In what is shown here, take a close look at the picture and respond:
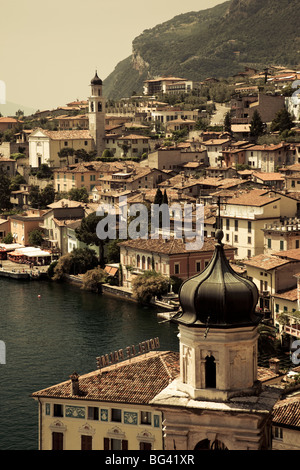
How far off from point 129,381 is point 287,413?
12.6 feet

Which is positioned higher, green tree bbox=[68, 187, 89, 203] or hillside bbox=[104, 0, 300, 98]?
hillside bbox=[104, 0, 300, 98]

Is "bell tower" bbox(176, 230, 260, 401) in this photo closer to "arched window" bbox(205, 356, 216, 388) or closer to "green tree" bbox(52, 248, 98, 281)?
"arched window" bbox(205, 356, 216, 388)

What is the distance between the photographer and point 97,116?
299ft

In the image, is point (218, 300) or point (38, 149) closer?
point (218, 300)

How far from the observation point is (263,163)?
70.9m

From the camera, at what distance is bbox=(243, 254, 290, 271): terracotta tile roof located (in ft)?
135

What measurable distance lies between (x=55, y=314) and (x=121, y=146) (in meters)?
43.7

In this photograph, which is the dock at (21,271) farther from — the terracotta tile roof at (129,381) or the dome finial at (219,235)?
the dome finial at (219,235)

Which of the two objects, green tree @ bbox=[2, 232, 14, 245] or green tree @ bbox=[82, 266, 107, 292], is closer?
green tree @ bbox=[82, 266, 107, 292]

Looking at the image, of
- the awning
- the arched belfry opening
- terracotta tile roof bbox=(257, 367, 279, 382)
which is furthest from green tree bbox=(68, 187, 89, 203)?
the arched belfry opening

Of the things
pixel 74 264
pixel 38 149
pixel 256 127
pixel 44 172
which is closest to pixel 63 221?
pixel 74 264

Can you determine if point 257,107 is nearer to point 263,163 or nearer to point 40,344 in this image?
point 263,163

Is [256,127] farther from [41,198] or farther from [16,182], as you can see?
[16,182]

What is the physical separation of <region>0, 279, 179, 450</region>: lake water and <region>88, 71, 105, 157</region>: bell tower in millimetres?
36474
